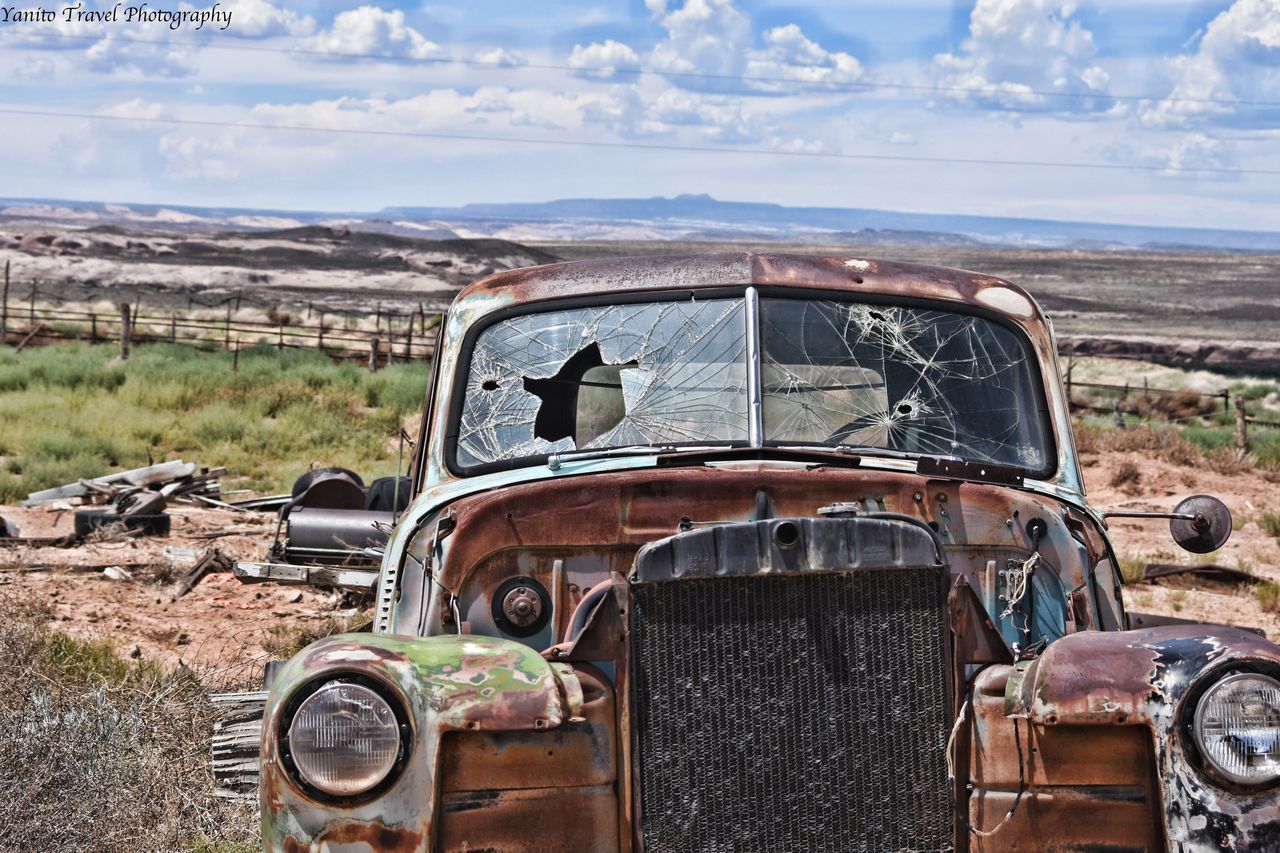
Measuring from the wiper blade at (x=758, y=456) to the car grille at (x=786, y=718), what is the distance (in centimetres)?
77

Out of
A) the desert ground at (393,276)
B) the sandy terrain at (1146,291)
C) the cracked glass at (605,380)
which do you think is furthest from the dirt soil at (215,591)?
the desert ground at (393,276)

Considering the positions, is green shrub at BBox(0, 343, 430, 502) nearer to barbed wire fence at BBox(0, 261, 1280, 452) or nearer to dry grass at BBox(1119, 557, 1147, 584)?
barbed wire fence at BBox(0, 261, 1280, 452)

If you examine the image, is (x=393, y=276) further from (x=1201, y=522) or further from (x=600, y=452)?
(x=1201, y=522)

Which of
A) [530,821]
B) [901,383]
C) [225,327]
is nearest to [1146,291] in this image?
[225,327]

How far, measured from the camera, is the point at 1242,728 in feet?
10.1

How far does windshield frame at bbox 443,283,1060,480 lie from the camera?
439 cm

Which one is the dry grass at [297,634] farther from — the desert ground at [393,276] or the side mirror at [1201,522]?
the desert ground at [393,276]

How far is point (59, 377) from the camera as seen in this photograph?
22422mm

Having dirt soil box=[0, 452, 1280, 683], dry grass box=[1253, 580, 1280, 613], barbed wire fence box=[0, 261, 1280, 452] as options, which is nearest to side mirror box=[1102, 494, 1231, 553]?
dirt soil box=[0, 452, 1280, 683]

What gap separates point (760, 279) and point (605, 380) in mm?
586

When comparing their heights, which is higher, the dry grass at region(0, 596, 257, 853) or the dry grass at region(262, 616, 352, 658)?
the dry grass at region(262, 616, 352, 658)

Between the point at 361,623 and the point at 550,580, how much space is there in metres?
4.44

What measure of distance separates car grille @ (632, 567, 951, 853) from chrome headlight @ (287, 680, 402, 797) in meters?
0.58

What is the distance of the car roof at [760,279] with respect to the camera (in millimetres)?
4602
